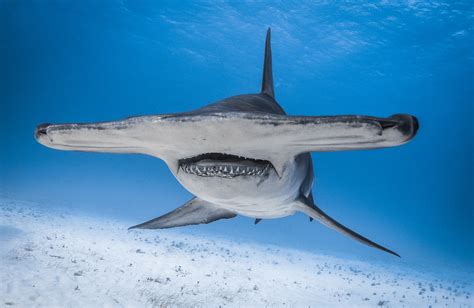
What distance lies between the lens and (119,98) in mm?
69000

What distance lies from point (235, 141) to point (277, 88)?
42.3 m

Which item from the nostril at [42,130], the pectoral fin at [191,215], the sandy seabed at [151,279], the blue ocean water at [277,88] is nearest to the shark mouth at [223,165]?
the nostril at [42,130]

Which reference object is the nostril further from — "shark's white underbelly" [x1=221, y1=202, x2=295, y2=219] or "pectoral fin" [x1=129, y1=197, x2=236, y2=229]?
"pectoral fin" [x1=129, y1=197, x2=236, y2=229]

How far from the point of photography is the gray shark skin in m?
1.48

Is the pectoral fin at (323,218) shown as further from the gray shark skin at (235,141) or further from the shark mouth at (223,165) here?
the shark mouth at (223,165)

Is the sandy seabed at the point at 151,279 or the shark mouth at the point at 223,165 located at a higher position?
the shark mouth at the point at 223,165

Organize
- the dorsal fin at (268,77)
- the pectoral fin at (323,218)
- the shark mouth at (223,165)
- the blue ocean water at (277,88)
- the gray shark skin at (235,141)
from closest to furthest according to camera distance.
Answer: the gray shark skin at (235,141) → the shark mouth at (223,165) → the pectoral fin at (323,218) → the dorsal fin at (268,77) → the blue ocean water at (277,88)

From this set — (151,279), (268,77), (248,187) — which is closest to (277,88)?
(268,77)

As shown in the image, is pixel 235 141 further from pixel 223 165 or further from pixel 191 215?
pixel 191 215

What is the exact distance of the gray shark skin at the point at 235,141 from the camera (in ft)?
4.86

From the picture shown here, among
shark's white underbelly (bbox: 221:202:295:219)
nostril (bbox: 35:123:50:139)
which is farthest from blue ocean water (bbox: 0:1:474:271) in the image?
nostril (bbox: 35:123:50:139)

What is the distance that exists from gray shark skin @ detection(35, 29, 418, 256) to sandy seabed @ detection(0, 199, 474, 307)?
3.34 metres

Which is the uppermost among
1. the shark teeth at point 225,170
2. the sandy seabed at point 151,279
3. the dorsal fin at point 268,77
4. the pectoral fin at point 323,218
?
the dorsal fin at point 268,77

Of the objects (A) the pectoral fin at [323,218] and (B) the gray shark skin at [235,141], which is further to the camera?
(A) the pectoral fin at [323,218]
